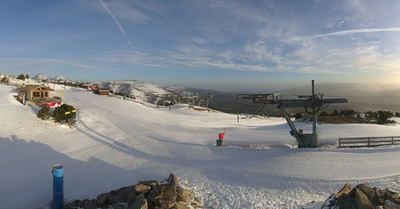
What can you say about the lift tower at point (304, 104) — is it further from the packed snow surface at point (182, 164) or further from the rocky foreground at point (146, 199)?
the rocky foreground at point (146, 199)

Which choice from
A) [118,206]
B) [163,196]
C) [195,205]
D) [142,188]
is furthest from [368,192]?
[118,206]

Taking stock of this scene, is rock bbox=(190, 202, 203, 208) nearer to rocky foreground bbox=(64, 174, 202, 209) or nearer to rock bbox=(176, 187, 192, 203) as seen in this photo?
rocky foreground bbox=(64, 174, 202, 209)

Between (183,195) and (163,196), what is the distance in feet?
3.58

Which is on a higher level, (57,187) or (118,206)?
(57,187)

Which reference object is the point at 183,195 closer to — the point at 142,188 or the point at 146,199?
the point at 146,199

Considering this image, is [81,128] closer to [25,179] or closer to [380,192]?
[25,179]

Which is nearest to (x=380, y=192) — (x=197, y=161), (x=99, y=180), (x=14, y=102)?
(x=197, y=161)

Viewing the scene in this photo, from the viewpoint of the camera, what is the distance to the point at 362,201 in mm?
7973

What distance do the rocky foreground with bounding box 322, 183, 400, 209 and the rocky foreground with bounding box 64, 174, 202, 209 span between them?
503 centimetres

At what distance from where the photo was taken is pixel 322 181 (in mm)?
11797

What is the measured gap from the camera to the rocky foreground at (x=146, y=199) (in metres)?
9.08

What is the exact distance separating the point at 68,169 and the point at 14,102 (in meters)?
17.1

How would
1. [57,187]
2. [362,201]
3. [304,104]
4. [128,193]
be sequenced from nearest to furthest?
[362,201] → [57,187] → [128,193] → [304,104]

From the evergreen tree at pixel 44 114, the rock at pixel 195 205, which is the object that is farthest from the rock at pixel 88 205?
the evergreen tree at pixel 44 114
